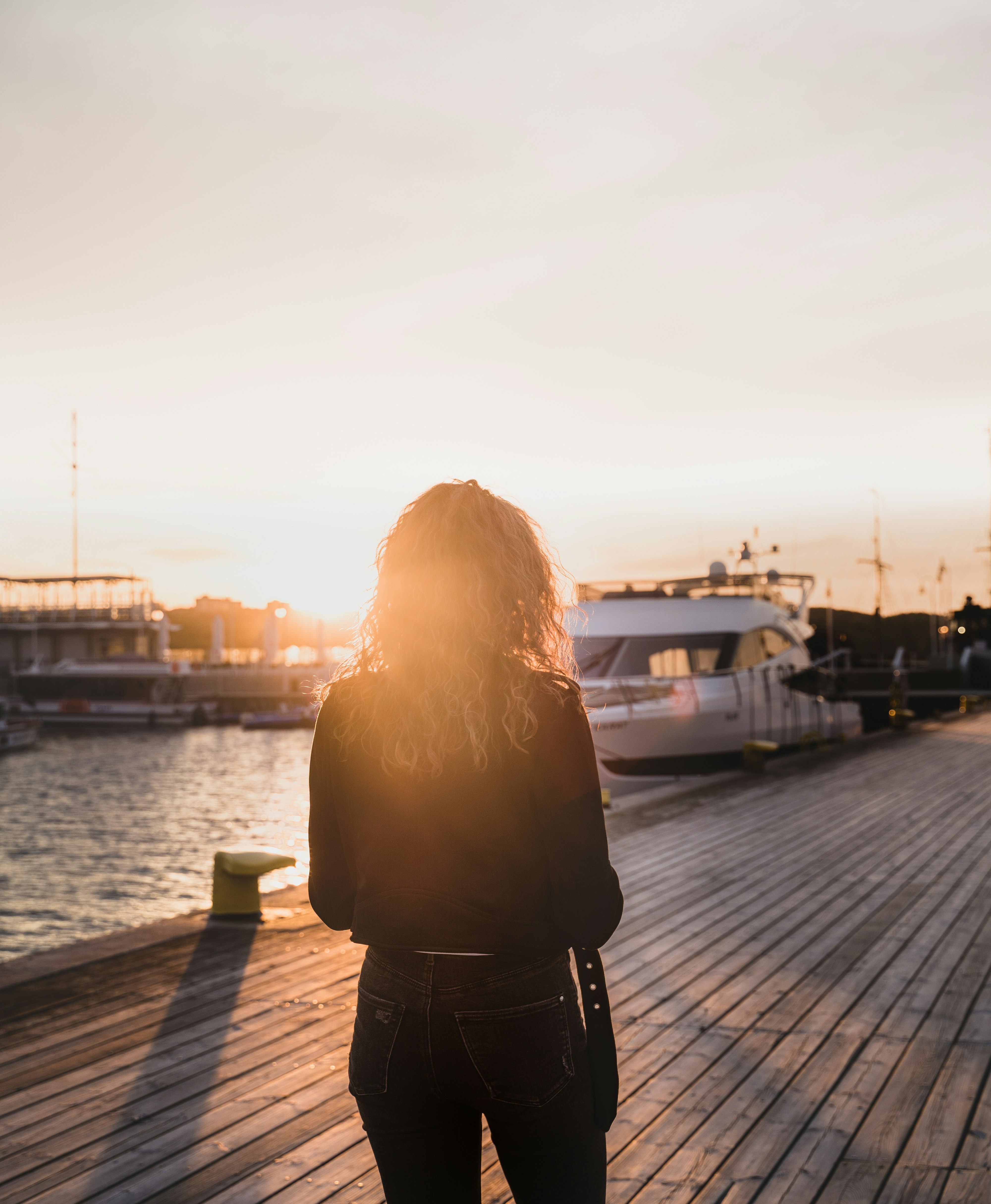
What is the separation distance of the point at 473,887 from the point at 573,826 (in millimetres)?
207

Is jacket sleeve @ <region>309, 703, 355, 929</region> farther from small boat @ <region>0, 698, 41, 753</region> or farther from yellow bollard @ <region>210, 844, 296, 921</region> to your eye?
small boat @ <region>0, 698, 41, 753</region>

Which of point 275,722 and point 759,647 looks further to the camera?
point 275,722

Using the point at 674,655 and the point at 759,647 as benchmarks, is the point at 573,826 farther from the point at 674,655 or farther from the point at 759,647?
the point at 759,647

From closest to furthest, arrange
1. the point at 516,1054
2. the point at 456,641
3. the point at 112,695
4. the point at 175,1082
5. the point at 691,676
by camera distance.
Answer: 1. the point at 516,1054
2. the point at 456,641
3. the point at 175,1082
4. the point at 691,676
5. the point at 112,695

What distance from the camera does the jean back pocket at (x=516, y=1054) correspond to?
1.75 metres

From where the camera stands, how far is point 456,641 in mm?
1867

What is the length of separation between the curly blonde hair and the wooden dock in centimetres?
229

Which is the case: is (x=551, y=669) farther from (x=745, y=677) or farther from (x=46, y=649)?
(x=46, y=649)

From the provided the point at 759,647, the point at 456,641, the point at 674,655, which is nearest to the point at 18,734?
the point at 674,655

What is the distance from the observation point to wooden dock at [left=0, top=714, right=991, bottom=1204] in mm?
3457

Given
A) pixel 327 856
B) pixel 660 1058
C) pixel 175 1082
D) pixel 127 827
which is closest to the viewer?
pixel 327 856

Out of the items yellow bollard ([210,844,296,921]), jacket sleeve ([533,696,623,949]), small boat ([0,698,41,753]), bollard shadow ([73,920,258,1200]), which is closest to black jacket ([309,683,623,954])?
jacket sleeve ([533,696,623,949])

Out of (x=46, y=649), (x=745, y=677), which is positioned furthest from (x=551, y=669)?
(x=46, y=649)

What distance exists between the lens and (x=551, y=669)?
1923 mm
